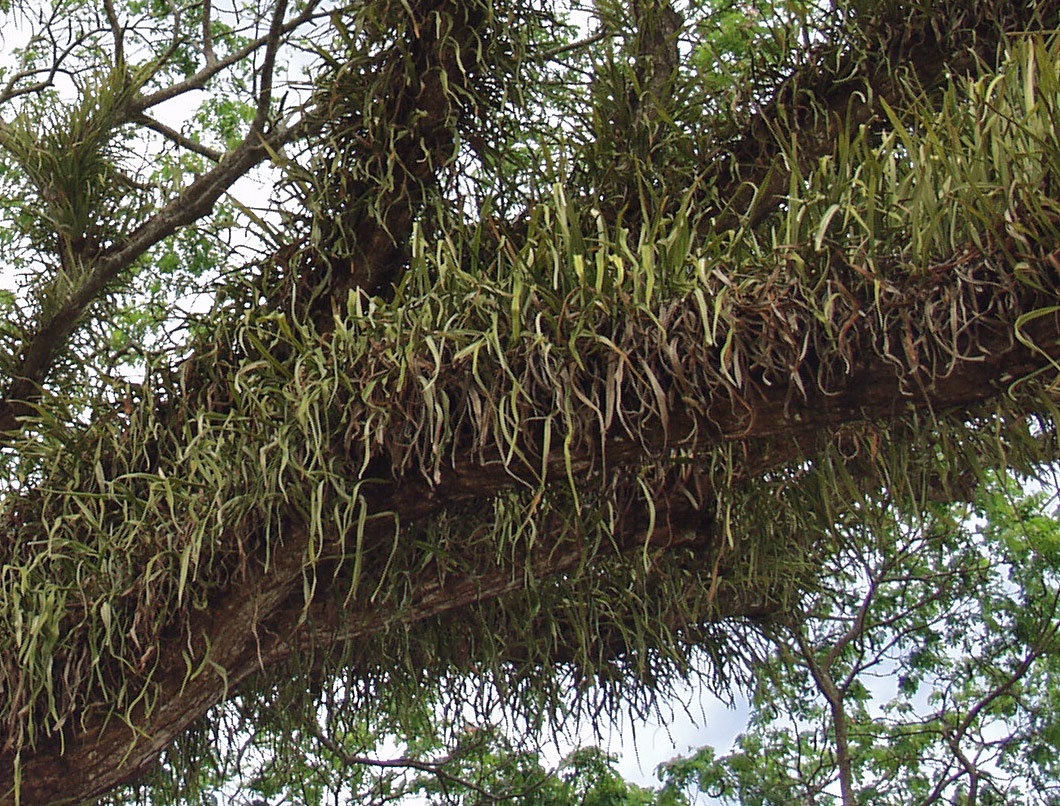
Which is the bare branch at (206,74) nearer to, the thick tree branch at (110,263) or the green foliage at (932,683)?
the thick tree branch at (110,263)

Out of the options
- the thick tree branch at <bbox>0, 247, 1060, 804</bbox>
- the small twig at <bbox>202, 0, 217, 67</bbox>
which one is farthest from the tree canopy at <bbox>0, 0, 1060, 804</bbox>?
the small twig at <bbox>202, 0, 217, 67</bbox>

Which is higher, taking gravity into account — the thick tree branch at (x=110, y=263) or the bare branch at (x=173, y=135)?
the bare branch at (x=173, y=135)

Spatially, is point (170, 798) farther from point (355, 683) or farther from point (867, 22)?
point (867, 22)

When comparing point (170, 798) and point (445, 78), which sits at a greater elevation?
point (445, 78)

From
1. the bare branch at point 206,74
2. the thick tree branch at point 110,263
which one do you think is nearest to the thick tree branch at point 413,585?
the thick tree branch at point 110,263

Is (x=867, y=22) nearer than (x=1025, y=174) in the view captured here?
No

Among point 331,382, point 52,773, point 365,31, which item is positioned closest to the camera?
point 331,382

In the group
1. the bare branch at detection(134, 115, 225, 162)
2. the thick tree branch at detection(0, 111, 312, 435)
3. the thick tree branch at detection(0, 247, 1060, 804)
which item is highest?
the bare branch at detection(134, 115, 225, 162)

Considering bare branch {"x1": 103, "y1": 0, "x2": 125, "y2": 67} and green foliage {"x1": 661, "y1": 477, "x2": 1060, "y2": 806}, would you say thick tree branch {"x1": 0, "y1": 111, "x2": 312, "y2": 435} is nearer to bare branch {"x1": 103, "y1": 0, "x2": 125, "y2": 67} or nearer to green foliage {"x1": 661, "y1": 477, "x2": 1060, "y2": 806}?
bare branch {"x1": 103, "y1": 0, "x2": 125, "y2": 67}

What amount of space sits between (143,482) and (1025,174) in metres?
1.69

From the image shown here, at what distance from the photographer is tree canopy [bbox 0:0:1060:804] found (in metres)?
1.50

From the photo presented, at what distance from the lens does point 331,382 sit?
5.67ft

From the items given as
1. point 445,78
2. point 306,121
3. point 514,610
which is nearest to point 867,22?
point 445,78

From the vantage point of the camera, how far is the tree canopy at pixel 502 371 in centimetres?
150
